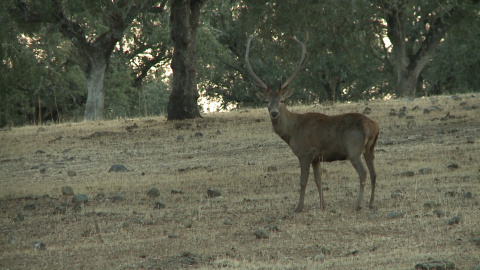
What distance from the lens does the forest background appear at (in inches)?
757

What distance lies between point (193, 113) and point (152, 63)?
20.0 m

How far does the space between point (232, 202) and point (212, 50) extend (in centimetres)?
2438

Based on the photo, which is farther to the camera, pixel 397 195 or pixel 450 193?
pixel 397 195

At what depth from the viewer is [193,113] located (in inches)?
895

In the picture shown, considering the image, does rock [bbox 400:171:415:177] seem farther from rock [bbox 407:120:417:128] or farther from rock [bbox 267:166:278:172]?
rock [bbox 407:120:417:128]

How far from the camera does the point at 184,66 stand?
73.8ft

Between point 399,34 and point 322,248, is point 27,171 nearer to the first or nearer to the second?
point 322,248

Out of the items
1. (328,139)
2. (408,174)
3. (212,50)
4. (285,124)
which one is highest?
(212,50)

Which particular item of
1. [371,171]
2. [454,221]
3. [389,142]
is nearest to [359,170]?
[371,171]

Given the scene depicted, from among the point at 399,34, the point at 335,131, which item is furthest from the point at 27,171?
the point at 399,34

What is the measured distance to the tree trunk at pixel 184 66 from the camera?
2227 centimetres

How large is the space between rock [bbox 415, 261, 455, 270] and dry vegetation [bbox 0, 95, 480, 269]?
200mm

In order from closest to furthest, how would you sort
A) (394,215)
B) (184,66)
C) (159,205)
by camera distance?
1. (394,215)
2. (159,205)
3. (184,66)

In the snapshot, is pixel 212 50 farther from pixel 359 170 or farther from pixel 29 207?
pixel 359 170
